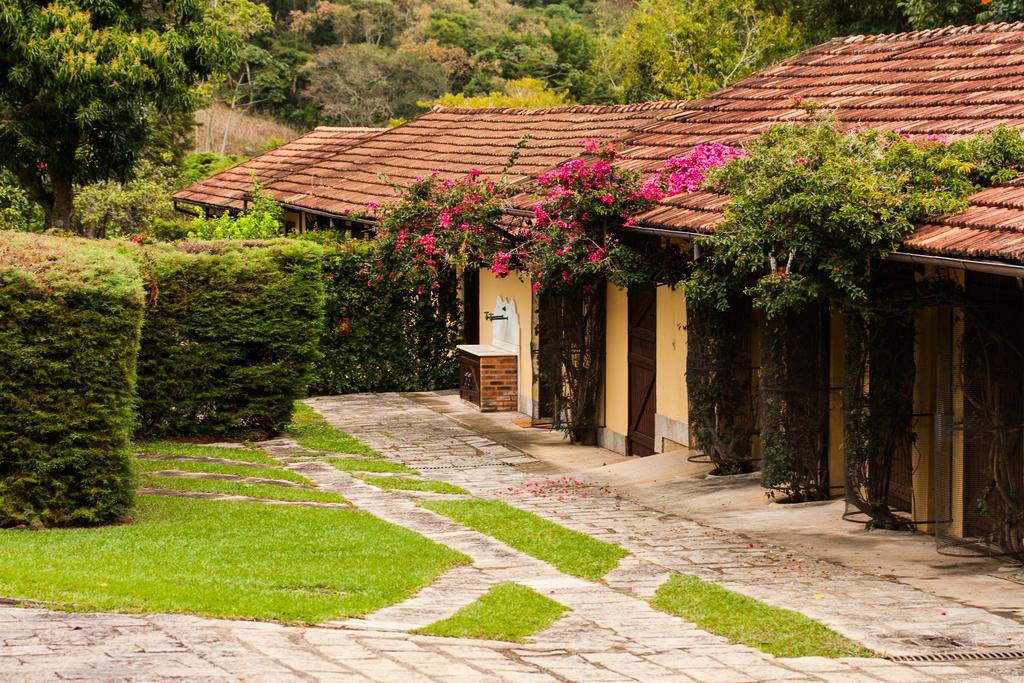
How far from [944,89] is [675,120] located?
4.63m

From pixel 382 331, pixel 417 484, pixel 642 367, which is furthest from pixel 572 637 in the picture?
pixel 382 331

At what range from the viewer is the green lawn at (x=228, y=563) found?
852cm

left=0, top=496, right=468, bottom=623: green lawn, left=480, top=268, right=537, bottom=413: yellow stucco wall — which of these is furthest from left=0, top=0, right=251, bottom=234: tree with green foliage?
left=0, top=496, right=468, bottom=623: green lawn

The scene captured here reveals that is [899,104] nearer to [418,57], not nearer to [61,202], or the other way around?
[61,202]

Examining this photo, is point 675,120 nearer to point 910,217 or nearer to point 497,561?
point 910,217

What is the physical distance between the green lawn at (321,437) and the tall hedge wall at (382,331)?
217 centimetres

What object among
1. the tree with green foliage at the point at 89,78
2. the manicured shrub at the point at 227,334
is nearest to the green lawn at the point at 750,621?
the manicured shrub at the point at 227,334

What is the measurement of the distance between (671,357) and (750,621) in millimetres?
7541

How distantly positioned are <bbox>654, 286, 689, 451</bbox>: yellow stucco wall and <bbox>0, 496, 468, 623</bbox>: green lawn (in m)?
4.76

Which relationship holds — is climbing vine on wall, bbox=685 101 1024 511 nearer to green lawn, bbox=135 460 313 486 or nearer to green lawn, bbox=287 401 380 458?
green lawn, bbox=135 460 313 486

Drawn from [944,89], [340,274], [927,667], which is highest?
[944,89]

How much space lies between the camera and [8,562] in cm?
941

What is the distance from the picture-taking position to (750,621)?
8688mm

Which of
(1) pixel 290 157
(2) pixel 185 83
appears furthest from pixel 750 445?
(1) pixel 290 157
